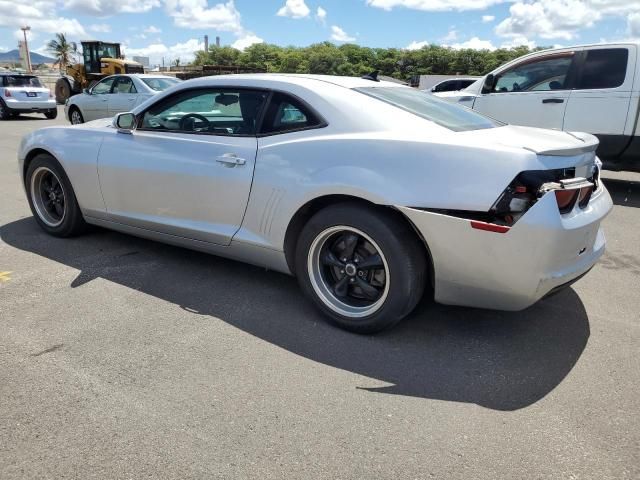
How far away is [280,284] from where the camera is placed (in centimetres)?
397

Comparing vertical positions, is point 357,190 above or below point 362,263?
above

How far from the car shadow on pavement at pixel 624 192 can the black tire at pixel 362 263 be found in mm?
5125

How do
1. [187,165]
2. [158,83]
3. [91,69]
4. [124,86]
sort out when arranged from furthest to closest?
[91,69]
[124,86]
[158,83]
[187,165]

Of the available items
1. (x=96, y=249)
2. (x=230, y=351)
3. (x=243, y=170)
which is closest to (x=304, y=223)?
(x=243, y=170)

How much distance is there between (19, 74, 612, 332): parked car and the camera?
2684mm

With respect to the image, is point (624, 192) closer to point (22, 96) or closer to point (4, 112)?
point (22, 96)

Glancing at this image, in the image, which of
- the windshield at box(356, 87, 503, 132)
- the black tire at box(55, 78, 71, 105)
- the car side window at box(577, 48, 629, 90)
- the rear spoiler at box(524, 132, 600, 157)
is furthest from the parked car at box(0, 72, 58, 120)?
the rear spoiler at box(524, 132, 600, 157)

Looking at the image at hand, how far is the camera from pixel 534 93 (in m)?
7.51

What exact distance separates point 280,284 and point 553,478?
2.34 m

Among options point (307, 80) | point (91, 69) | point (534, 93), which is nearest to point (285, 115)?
point (307, 80)

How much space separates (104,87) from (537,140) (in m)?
12.9

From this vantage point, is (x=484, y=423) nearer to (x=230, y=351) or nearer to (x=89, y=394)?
(x=230, y=351)

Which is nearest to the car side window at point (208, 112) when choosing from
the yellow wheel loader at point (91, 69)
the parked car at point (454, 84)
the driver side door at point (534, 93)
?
the driver side door at point (534, 93)

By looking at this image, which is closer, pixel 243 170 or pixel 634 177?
pixel 243 170
